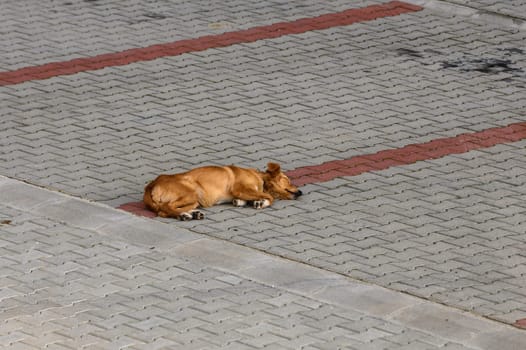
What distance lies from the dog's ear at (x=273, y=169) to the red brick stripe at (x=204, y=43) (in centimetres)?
478

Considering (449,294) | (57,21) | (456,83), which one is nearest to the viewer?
(449,294)

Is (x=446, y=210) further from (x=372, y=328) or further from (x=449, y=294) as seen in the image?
(x=372, y=328)

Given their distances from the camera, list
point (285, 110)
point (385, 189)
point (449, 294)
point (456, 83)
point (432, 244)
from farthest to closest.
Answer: point (456, 83), point (285, 110), point (385, 189), point (432, 244), point (449, 294)

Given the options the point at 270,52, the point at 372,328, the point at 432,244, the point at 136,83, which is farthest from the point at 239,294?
the point at 270,52

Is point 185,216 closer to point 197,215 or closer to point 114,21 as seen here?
point 197,215

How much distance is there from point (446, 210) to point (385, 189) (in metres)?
0.78

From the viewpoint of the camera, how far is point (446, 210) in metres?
13.7

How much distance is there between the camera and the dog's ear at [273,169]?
13.7 metres

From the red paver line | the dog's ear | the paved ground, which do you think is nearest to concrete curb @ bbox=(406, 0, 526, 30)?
the paved ground

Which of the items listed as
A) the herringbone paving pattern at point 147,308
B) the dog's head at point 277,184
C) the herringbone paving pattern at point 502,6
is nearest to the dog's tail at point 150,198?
the herringbone paving pattern at point 147,308

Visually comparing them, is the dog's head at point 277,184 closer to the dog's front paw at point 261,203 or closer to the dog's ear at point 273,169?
the dog's ear at point 273,169

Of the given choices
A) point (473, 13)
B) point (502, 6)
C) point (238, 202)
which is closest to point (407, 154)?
point (238, 202)

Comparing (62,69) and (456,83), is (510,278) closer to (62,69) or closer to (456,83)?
(456,83)

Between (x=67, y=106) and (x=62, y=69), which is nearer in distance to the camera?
(x=67, y=106)
